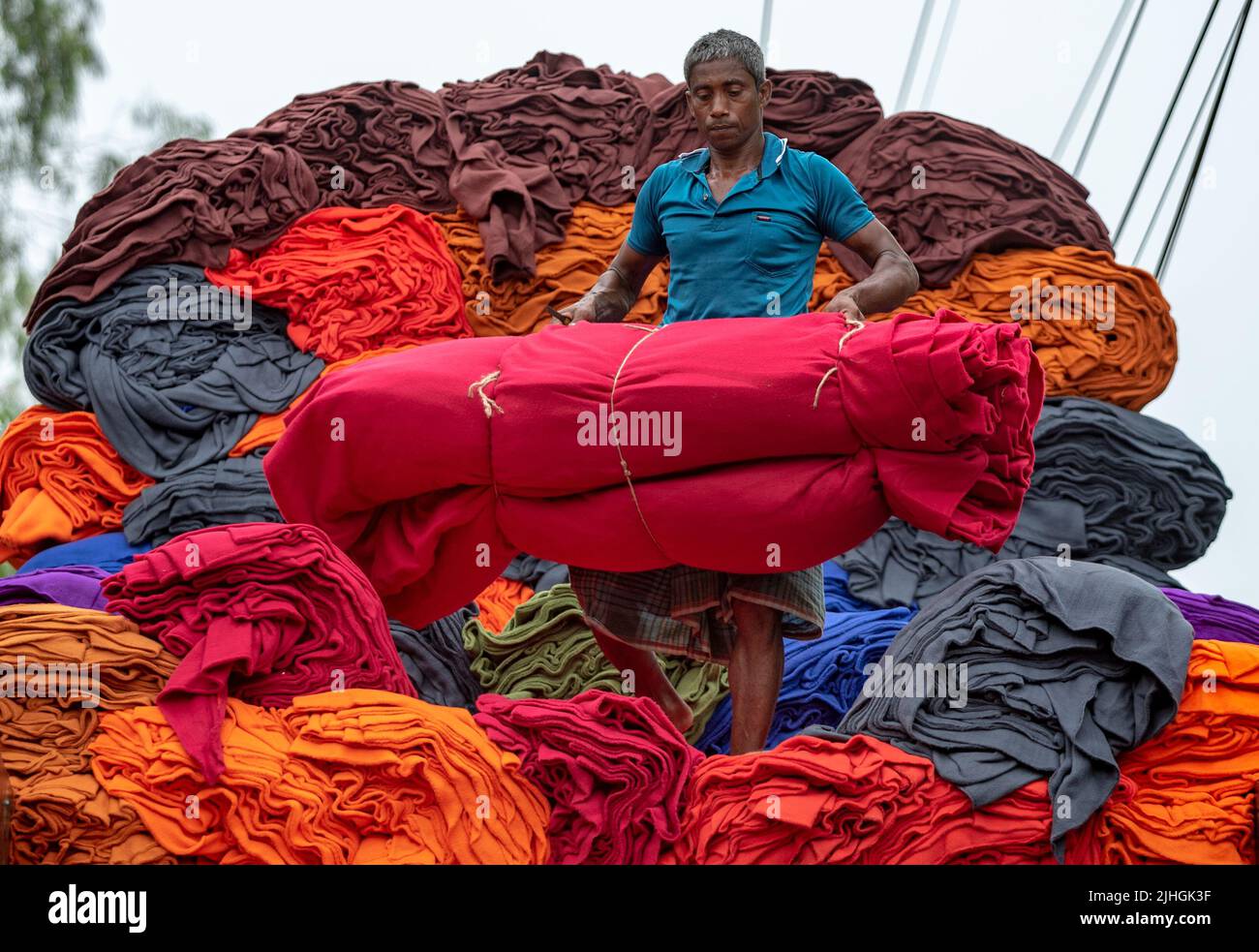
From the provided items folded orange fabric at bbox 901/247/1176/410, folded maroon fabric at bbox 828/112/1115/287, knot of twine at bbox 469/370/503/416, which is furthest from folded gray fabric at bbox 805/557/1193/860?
folded maroon fabric at bbox 828/112/1115/287

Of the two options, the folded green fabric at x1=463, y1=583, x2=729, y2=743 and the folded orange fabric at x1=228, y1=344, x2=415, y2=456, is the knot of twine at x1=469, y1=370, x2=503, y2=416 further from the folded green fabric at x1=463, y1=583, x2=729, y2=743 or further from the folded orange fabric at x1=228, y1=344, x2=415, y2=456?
the folded orange fabric at x1=228, y1=344, x2=415, y2=456

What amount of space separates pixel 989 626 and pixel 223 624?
144cm

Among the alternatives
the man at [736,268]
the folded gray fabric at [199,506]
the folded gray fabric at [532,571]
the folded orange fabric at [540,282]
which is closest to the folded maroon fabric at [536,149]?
the folded orange fabric at [540,282]

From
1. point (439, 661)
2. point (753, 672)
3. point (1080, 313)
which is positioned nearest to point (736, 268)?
point (753, 672)

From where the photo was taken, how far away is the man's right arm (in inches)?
160

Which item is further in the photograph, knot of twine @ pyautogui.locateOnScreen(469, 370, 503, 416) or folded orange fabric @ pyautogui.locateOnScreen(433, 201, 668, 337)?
folded orange fabric @ pyautogui.locateOnScreen(433, 201, 668, 337)

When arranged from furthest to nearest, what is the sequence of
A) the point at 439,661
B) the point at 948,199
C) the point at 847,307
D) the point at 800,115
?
1. the point at 800,115
2. the point at 948,199
3. the point at 439,661
4. the point at 847,307

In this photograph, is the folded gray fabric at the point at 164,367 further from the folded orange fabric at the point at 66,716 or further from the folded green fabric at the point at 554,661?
the folded orange fabric at the point at 66,716

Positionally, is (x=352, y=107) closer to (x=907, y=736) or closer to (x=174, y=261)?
(x=174, y=261)

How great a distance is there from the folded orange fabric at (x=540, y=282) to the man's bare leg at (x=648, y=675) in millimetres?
1761

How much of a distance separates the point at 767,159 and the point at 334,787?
5.39 ft

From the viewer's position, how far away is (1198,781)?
134 inches

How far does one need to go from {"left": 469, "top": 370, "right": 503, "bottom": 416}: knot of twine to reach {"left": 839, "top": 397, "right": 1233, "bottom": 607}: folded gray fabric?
1723 mm

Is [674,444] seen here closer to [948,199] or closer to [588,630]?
[588,630]
